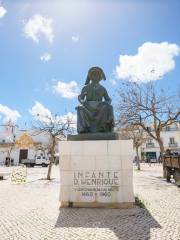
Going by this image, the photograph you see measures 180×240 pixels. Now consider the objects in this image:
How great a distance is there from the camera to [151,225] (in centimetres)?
493

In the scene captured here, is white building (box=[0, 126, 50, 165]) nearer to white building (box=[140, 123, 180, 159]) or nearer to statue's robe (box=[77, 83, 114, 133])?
white building (box=[140, 123, 180, 159])

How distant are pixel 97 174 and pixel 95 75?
124 inches

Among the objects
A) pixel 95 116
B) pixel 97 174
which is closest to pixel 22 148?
pixel 95 116

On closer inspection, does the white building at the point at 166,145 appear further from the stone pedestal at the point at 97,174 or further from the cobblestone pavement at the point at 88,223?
the cobblestone pavement at the point at 88,223

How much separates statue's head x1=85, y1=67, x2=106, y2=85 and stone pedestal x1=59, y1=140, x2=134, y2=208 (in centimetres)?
226

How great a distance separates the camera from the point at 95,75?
8062 millimetres

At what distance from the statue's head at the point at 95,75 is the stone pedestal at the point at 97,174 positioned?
2260 mm

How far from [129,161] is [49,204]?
2605 millimetres

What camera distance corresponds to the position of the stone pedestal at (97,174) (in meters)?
6.55

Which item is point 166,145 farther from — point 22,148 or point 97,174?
point 97,174

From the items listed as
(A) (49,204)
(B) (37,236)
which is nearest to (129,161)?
(A) (49,204)

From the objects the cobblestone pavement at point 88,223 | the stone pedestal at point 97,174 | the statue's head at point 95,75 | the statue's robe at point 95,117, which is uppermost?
the statue's head at point 95,75

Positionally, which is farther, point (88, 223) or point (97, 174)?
point (97, 174)

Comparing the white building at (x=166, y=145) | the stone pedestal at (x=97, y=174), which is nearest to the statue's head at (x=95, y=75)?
the stone pedestal at (x=97, y=174)
